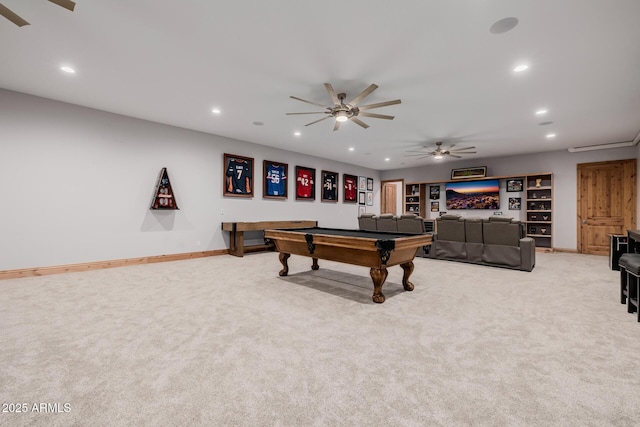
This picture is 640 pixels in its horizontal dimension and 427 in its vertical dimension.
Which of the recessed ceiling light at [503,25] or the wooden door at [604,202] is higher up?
the recessed ceiling light at [503,25]

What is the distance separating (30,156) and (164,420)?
5.15 metres

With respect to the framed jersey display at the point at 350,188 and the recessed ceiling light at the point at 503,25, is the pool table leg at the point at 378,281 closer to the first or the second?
the recessed ceiling light at the point at 503,25

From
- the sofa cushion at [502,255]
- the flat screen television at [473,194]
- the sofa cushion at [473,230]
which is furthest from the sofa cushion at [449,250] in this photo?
the flat screen television at [473,194]

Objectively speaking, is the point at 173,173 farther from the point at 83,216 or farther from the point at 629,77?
the point at 629,77

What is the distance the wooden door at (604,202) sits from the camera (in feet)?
22.2

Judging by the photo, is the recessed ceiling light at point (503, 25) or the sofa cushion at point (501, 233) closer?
the recessed ceiling light at point (503, 25)

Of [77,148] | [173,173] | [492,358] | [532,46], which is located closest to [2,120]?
[77,148]

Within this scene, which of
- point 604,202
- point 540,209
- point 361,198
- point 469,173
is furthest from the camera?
point 361,198

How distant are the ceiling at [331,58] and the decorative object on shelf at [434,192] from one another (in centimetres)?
450

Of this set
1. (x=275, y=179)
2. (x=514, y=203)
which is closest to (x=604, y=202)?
(x=514, y=203)

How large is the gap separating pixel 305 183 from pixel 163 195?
3958 mm

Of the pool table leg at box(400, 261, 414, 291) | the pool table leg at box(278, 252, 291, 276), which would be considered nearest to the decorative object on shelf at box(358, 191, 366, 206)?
the pool table leg at box(278, 252, 291, 276)

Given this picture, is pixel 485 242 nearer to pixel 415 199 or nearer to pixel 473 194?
pixel 473 194

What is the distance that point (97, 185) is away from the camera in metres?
4.90
